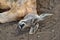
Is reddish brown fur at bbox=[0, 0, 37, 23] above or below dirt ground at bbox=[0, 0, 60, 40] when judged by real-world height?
above

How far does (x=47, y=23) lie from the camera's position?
1737 millimetres

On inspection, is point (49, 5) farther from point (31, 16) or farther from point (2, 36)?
point (2, 36)

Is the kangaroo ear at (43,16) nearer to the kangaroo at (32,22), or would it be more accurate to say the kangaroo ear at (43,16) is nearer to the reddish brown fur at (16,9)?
the kangaroo at (32,22)

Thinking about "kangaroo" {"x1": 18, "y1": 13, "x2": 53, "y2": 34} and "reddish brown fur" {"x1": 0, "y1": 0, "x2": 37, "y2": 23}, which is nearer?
"kangaroo" {"x1": 18, "y1": 13, "x2": 53, "y2": 34}

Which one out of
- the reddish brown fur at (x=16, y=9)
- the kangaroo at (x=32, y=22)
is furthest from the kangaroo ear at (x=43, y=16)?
the reddish brown fur at (x=16, y=9)

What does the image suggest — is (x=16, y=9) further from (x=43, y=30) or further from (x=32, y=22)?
(x=43, y=30)

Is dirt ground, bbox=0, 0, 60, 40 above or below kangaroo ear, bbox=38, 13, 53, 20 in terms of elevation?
below

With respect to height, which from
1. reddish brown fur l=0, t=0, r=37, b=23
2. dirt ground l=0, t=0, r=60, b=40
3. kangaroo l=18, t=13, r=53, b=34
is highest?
reddish brown fur l=0, t=0, r=37, b=23

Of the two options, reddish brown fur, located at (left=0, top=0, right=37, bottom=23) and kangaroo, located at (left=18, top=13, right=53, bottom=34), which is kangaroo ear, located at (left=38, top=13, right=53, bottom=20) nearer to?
kangaroo, located at (left=18, top=13, right=53, bottom=34)

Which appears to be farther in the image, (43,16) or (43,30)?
(43,16)

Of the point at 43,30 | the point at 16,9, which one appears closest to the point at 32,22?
the point at 43,30

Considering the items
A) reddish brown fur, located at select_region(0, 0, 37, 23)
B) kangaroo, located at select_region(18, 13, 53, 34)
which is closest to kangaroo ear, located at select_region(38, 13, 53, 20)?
kangaroo, located at select_region(18, 13, 53, 34)

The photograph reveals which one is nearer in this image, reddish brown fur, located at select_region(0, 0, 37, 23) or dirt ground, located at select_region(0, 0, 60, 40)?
dirt ground, located at select_region(0, 0, 60, 40)

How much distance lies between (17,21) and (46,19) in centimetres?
29
